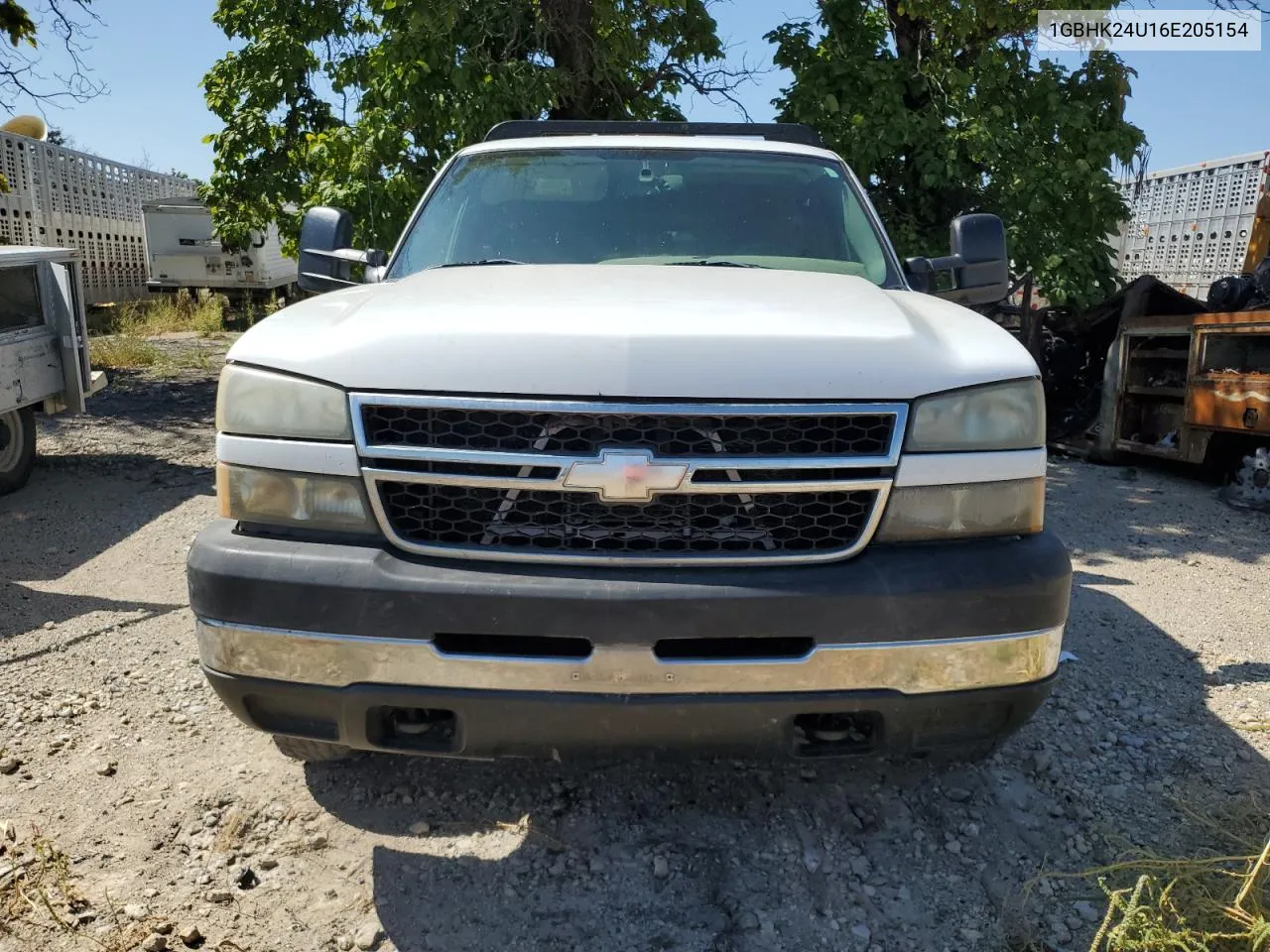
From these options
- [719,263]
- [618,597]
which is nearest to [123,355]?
[719,263]

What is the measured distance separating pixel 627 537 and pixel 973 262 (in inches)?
85.2

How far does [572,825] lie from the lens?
9.37 ft

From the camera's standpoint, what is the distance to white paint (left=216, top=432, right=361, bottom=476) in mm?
2295

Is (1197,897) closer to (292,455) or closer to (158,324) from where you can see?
(292,455)

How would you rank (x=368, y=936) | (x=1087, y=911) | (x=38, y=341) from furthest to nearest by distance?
(x=38, y=341) → (x=1087, y=911) → (x=368, y=936)

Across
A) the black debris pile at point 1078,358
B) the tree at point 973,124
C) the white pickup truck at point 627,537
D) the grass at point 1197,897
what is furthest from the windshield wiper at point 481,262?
the black debris pile at point 1078,358

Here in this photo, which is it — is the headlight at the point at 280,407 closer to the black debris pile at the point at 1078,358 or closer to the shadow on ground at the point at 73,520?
the shadow on ground at the point at 73,520

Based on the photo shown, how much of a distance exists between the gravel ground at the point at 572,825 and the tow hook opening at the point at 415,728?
48 centimetres

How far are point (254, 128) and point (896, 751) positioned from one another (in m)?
10.7

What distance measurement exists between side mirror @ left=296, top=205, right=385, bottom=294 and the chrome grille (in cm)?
174

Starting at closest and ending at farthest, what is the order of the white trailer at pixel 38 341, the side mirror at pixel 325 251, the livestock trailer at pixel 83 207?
the side mirror at pixel 325 251 < the white trailer at pixel 38 341 < the livestock trailer at pixel 83 207

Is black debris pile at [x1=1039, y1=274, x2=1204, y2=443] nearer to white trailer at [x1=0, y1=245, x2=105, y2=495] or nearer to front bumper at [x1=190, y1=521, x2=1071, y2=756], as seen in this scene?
front bumper at [x1=190, y1=521, x2=1071, y2=756]

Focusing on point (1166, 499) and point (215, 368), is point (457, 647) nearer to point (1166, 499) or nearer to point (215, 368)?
point (1166, 499)

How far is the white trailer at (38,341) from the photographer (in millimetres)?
6523
